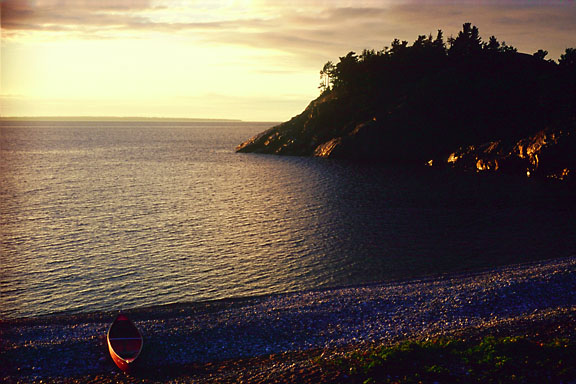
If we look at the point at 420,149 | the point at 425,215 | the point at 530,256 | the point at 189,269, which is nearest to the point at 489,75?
the point at 420,149

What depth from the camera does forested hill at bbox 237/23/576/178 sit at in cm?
10131

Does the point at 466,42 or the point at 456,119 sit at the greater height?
the point at 466,42

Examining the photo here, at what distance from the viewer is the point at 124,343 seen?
25656mm

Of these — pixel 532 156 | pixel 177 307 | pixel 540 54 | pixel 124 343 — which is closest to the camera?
pixel 124 343

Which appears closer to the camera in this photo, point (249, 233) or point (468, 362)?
point (468, 362)

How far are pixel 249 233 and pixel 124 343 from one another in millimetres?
30712

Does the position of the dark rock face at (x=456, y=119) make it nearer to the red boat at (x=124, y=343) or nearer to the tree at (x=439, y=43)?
the tree at (x=439, y=43)

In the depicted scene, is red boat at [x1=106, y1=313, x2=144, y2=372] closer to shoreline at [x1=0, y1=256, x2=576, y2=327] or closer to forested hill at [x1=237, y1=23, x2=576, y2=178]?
shoreline at [x1=0, y1=256, x2=576, y2=327]

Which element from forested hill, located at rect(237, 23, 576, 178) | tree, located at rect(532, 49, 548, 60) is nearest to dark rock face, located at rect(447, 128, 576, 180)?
forested hill, located at rect(237, 23, 576, 178)

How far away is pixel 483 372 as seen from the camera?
18578 mm

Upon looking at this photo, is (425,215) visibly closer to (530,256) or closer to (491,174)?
(530,256)

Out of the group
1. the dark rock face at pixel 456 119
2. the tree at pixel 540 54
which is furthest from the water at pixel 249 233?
the tree at pixel 540 54

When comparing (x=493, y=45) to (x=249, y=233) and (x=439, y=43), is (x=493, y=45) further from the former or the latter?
(x=249, y=233)

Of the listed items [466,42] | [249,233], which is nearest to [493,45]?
[466,42]
